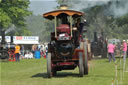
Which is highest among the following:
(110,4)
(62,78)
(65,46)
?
(110,4)

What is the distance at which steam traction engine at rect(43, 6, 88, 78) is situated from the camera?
13.0 meters

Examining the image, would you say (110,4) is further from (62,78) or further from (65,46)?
(62,78)

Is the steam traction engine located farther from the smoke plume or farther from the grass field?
the smoke plume

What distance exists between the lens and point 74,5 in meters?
27.7

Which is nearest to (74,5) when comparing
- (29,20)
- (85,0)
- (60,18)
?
(85,0)

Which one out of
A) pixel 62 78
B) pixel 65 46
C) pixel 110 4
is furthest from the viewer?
pixel 110 4

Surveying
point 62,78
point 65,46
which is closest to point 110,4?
point 65,46

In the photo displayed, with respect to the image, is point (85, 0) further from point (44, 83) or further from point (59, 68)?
point (44, 83)

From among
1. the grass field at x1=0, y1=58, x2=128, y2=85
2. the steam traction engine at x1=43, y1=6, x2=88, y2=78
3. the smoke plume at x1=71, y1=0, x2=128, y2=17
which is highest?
the smoke plume at x1=71, y1=0, x2=128, y2=17

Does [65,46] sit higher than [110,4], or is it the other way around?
[110,4]

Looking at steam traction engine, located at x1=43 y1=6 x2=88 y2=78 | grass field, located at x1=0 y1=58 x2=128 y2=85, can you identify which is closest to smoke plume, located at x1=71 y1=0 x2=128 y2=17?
grass field, located at x1=0 y1=58 x2=128 y2=85

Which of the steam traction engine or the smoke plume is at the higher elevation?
the smoke plume

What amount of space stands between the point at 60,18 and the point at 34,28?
153 metres

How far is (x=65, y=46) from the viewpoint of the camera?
13242mm
